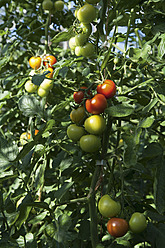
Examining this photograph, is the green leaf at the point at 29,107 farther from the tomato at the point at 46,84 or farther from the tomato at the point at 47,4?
the tomato at the point at 47,4

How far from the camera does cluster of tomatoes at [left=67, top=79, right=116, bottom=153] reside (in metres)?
0.62

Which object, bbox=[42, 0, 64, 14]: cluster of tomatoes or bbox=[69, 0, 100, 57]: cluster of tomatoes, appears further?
bbox=[42, 0, 64, 14]: cluster of tomatoes

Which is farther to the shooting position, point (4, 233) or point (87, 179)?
point (87, 179)

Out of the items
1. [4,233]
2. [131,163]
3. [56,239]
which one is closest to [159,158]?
[131,163]

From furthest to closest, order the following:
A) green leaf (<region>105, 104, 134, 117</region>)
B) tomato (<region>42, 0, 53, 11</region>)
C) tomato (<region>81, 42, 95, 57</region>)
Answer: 1. tomato (<region>42, 0, 53, 11</region>)
2. tomato (<region>81, 42, 95, 57</region>)
3. green leaf (<region>105, 104, 134, 117</region>)

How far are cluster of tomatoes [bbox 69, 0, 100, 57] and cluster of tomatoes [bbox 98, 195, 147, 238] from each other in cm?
37

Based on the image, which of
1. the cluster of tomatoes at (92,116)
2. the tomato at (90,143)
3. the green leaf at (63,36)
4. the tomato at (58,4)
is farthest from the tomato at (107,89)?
the tomato at (58,4)

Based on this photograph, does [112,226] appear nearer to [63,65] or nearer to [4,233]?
[4,233]

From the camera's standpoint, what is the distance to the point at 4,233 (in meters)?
0.68

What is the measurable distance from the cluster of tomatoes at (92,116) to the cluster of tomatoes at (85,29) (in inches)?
4.4

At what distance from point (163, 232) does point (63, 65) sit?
1.57 feet

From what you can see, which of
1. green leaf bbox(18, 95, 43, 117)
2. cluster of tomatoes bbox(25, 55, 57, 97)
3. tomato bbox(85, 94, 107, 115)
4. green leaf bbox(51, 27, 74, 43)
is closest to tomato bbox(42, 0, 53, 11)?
cluster of tomatoes bbox(25, 55, 57, 97)

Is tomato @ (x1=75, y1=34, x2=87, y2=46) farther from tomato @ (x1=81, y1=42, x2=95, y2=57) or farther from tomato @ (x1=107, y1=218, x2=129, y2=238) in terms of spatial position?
tomato @ (x1=107, y1=218, x2=129, y2=238)

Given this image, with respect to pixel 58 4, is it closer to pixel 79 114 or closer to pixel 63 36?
pixel 63 36
